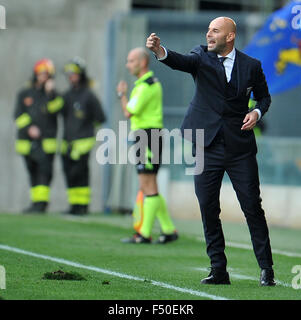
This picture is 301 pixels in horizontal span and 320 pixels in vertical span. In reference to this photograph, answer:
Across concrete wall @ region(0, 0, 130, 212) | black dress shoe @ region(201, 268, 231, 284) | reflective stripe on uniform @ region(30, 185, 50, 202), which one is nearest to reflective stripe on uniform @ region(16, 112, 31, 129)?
reflective stripe on uniform @ region(30, 185, 50, 202)

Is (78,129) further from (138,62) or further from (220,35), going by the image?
(220,35)

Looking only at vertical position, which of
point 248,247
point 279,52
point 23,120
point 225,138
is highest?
point 279,52

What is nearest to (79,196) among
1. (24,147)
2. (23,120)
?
(24,147)

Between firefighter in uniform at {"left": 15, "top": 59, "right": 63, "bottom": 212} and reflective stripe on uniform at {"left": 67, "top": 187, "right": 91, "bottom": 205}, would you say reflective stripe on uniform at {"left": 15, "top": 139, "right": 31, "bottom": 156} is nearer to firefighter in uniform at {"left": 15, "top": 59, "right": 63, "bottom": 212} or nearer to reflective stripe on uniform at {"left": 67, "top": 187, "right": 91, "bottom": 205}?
firefighter in uniform at {"left": 15, "top": 59, "right": 63, "bottom": 212}

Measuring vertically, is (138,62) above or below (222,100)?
above

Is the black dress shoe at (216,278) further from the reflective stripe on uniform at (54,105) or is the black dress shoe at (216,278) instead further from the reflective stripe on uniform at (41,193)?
the reflective stripe on uniform at (54,105)

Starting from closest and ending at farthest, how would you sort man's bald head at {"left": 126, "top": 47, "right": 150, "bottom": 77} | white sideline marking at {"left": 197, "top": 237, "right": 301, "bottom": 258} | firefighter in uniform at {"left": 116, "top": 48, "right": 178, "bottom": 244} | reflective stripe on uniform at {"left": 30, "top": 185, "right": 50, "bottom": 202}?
1. white sideline marking at {"left": 197, "top": 237, "right": 301, "bottom": 258}
2. firefighter in uniform at {"left": 116, "top": 48, "right": 178, "bottom": 244}
3. man's bald head at {"left": 126, "top": 47, "right": 150, "bottom": 77}
4. reflective stripe on uniform at {"left": 30, "top": 185, "right": 50, "bottom": 202}

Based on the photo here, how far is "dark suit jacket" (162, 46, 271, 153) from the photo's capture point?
860 cm

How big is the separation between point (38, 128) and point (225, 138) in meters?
9.79

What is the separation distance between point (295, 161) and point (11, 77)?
622 centimetres

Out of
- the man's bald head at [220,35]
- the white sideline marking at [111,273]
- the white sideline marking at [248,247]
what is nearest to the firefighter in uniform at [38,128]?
the white sideline marking at [248,247]

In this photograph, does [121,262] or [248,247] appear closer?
[121,262]

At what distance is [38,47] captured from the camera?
2064 centimetres

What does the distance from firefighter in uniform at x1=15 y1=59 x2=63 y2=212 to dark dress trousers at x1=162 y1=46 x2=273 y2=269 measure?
951cm
